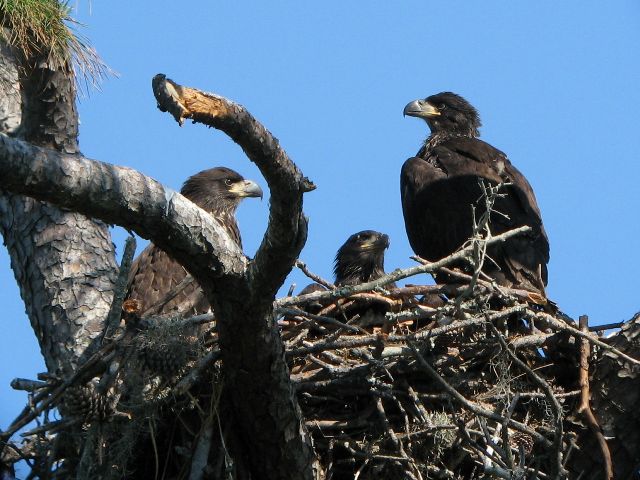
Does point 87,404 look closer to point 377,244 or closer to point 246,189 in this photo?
point 377,244

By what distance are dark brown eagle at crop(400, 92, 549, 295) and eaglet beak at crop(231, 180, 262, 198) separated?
4.47 feet

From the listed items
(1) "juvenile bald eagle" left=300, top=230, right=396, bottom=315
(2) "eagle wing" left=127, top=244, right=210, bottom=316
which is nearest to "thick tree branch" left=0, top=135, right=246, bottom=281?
(2) "eagle wing" left=127, top=244, right=210, bottom=316

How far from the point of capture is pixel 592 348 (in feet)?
21.9

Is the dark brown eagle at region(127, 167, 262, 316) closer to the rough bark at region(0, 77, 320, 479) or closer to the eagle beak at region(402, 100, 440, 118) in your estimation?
the rough bark at region(0, 77, 320, 479)

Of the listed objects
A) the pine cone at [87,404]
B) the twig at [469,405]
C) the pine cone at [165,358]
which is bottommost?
the pine cone at [87,404]

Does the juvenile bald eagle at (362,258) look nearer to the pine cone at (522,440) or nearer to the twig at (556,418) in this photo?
the pine cone at (522,440)

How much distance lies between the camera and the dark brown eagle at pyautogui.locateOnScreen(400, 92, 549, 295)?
854 centimetres

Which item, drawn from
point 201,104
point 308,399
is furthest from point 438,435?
point 201,104

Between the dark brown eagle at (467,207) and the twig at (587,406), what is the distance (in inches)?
60.8

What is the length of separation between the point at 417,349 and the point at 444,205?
2691mm

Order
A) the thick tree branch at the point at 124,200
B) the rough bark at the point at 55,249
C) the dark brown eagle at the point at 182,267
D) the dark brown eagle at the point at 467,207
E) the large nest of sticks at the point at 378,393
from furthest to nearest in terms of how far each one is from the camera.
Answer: the dark brown eagle at the point at 467,207 < the dark brown eagle at the point at 182,267 < the rough bark at the point at 55,249 < the large nest of sticks at the point at 378,393 < the thick tree branch at the point at 124,200

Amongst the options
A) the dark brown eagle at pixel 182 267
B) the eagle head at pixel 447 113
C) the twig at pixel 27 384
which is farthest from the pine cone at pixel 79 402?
the eagle head at pixel 447 113

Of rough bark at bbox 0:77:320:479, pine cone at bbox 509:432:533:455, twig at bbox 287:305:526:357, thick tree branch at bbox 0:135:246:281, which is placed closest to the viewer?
thick tree branch at bbox 0:135:246:281

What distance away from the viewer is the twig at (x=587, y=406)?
6.29m
